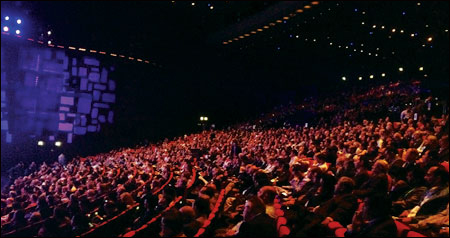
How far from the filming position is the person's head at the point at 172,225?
279cm

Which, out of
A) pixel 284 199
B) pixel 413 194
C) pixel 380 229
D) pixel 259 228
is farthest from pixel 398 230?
pixel 284 199

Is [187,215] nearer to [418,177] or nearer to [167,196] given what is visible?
[167,196]

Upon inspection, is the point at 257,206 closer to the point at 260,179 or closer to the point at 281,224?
the point at 281,224

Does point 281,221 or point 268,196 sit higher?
point 268,196

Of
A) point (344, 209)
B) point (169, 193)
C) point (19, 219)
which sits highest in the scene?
point (344, 209)

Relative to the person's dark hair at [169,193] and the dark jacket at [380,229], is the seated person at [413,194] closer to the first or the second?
the dark jacket at [380,229]

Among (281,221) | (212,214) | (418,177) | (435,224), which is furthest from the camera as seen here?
(418,177)

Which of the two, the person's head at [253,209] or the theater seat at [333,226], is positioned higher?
the person's head at [253,209]

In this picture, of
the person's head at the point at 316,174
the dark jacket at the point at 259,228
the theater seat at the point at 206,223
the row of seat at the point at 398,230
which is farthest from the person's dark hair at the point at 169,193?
the row of seat at the point at 398,230

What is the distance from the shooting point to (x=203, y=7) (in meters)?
14.2

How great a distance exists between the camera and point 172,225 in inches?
110

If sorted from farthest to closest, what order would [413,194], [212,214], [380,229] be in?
[413,194] < [212,214] < [380,229]

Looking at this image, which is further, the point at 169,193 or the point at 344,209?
the point at 169,193

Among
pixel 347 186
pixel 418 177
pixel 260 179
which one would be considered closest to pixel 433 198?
pixel 418 177
